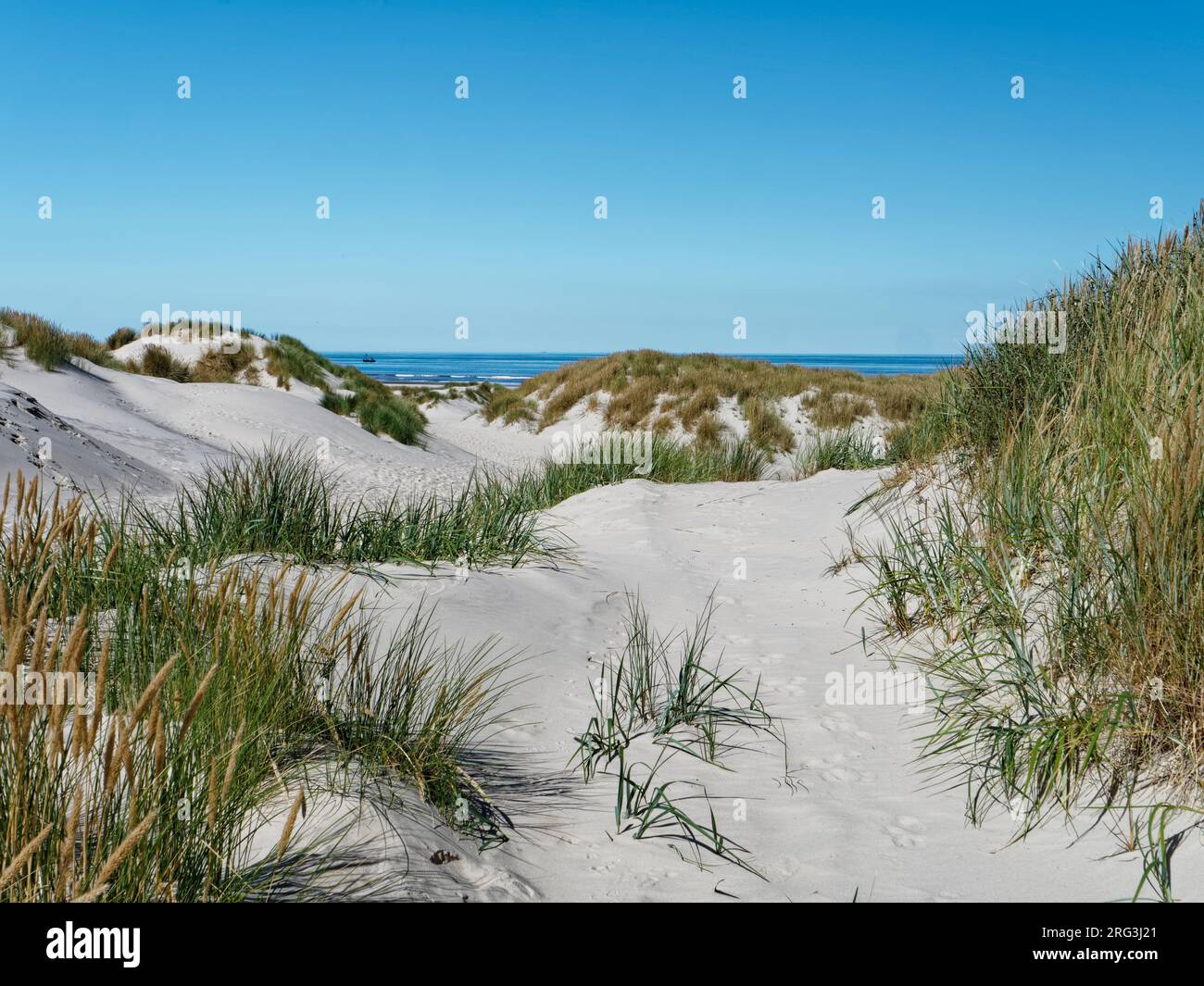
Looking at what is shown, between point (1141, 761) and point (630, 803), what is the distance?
66.2 inches

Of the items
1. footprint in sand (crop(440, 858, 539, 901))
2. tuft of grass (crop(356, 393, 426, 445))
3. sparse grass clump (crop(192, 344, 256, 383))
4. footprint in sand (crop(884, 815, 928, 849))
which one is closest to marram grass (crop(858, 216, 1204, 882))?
footprint in sand (crop(884, 815, 928, 849))

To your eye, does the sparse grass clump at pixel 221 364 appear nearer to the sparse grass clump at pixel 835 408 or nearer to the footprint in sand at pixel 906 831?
the sparse grass clump at pixel 835 408

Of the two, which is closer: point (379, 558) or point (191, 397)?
point (379, 558)

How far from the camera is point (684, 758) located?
3559 millimetres

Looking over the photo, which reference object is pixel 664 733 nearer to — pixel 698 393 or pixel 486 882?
pixel 486 882

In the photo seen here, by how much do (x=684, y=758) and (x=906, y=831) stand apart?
959 millimetres

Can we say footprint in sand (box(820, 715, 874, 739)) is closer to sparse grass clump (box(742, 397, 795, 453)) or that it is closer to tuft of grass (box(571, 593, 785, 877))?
tuft of grass (box(571, 593, 785, 877))

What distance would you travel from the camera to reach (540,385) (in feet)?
78.6

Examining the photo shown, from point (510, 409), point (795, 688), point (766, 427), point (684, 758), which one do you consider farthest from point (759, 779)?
point (510, 409)

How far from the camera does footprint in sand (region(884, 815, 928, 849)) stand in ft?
9.20

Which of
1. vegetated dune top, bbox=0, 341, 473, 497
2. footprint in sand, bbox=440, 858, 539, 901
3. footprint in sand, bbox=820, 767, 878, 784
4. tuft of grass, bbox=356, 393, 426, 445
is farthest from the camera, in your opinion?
tuft of grass, bbox=356, 393, 426, 445
